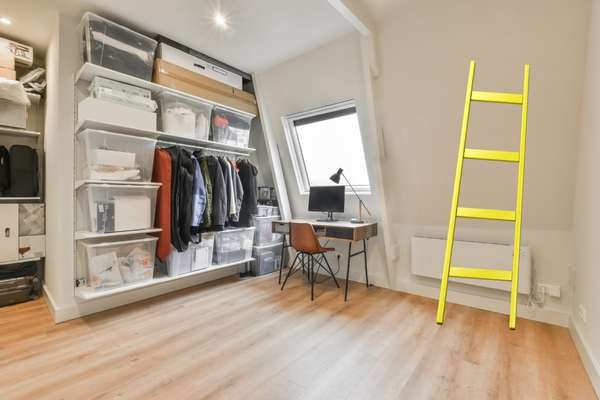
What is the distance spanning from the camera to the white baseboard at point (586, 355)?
1567 mm

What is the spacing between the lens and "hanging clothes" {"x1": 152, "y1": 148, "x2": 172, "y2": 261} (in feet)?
8.64

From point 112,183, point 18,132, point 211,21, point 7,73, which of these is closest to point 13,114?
point 18,132

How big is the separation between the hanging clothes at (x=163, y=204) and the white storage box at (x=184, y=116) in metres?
0.31

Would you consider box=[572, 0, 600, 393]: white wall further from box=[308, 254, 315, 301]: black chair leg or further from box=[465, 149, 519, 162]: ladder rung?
box=[308, 254, 315, 301]: black chair leg

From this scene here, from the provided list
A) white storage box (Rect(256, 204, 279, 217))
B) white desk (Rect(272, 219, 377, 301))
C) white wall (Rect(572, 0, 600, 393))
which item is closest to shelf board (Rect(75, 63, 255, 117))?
white storage box (Rect(256, 204, 279, 217))

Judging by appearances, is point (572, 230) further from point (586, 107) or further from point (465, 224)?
point (586, 107)

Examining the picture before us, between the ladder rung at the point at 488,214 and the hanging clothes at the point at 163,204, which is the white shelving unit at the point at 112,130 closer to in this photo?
the hanging clothes at the point at 163,204

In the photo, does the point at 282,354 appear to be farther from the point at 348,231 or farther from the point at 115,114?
the point at 115,114

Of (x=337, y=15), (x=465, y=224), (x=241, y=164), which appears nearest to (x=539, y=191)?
(x=465, y=224)

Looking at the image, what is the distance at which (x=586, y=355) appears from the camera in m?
1.77

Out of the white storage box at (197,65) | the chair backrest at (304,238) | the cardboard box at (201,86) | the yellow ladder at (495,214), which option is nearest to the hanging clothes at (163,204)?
the cardboard box at (201,86)

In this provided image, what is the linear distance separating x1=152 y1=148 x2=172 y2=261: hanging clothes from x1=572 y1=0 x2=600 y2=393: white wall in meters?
3.12

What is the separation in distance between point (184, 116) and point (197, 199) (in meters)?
0.83

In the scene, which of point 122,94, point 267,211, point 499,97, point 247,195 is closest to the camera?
point 499,97
